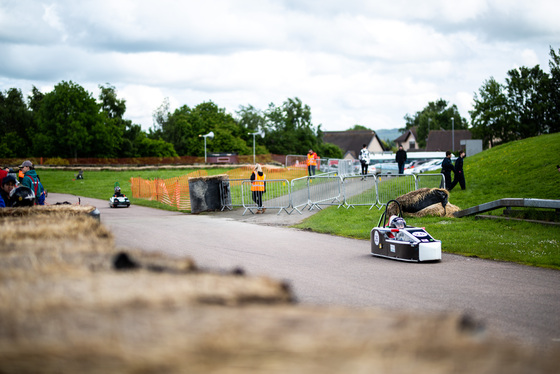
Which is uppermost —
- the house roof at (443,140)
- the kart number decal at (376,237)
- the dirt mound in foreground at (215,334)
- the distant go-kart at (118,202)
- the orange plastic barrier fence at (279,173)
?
the house roof at (443,140)

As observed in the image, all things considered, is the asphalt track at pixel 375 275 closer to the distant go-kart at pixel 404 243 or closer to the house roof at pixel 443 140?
the distant go-kart at pixel 404 243

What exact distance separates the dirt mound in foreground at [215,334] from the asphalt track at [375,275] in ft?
4.43

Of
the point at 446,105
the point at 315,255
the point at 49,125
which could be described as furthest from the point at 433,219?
the point at 446,105

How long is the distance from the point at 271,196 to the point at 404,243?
15402 mm

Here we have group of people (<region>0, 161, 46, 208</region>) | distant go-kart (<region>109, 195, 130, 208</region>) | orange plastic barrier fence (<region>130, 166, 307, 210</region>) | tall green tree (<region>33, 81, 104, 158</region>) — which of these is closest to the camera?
group of people (<region>0, 161, 46, 208</region>)

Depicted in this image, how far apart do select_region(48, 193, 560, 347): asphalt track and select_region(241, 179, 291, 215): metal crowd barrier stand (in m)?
6.72

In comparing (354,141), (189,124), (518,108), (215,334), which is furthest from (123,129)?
(215,334)

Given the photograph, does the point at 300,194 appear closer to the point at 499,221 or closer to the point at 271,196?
the point at 271,196

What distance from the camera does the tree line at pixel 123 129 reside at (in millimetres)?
102312

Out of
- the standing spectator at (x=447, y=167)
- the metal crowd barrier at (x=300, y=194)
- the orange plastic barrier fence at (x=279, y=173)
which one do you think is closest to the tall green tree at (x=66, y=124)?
the orange plastic barrier fence at (x=279, y=173)

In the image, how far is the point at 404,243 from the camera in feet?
41.5

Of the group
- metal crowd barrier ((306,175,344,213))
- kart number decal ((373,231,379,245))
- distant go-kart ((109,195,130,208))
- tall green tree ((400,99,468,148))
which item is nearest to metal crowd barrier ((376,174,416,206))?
metal crowd barrier ((306,175,344,213))

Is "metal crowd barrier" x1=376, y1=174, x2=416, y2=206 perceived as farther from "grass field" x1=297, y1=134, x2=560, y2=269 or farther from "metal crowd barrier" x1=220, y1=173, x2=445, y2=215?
"grass field" x1=297, y1=134, x2=560, y2=269

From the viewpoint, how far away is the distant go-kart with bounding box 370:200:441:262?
12430mm
